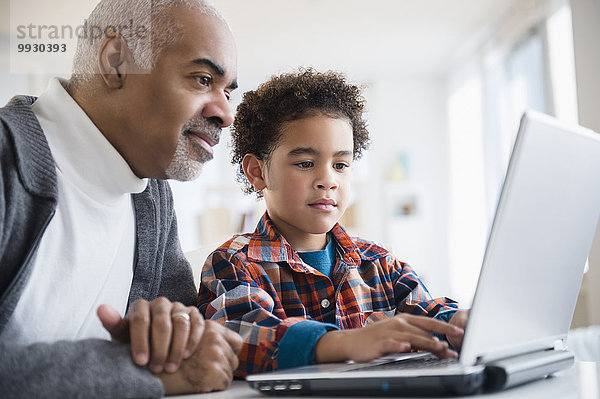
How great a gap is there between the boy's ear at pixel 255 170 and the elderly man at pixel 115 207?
0.23 m

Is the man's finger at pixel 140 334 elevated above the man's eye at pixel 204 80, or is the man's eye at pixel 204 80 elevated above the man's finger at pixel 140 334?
the man's eye at pixel 204 80

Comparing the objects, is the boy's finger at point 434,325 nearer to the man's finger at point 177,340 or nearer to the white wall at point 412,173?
the man's finger at point 177,340

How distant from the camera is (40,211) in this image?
2.72 ft

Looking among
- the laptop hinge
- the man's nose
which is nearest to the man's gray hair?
the man's nose

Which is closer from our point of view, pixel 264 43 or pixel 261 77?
pixel 264 43

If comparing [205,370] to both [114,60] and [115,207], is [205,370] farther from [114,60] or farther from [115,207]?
[114,60]

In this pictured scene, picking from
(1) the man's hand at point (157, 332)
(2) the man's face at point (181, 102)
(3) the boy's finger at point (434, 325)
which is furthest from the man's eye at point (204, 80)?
(3) the boy's finger at point (434, 325)

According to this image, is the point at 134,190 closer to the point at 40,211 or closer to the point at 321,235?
the point at 40,211

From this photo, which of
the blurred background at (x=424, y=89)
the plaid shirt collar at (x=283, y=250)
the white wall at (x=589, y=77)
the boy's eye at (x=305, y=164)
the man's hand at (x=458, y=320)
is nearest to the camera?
the man's hand at (x=458, y=320)

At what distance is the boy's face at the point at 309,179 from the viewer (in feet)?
4.10

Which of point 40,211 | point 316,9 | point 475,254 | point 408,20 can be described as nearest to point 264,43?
point 316,9

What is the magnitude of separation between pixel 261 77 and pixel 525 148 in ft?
20.0

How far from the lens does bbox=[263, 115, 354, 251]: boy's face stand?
1250 millimetres

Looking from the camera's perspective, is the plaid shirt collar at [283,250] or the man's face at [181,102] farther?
the plaid shirt collar at [283,250]
